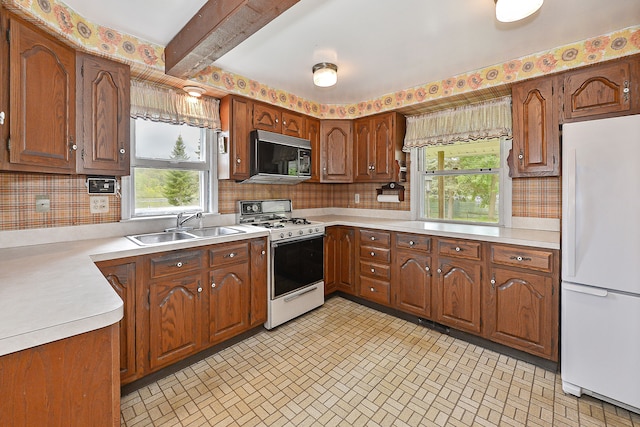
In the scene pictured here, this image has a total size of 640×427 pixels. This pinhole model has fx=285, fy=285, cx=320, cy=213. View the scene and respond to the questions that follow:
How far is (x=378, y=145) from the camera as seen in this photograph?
3326 mm

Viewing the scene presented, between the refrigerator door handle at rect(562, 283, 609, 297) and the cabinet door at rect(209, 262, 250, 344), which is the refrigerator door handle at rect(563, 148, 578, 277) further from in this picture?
the cabinet door at rect(209, 262, 250, 344)

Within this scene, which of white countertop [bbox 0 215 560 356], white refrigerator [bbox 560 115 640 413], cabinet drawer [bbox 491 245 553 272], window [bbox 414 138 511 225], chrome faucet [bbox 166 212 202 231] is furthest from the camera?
window [bbox 414 138 511 225]

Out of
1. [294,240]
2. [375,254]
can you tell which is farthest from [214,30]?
[375,254]

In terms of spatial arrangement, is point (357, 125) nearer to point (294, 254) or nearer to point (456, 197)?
point (456, 197)

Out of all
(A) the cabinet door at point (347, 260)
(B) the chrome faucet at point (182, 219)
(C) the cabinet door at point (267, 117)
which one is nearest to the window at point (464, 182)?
(A) the cabinet door at point (347, 260)

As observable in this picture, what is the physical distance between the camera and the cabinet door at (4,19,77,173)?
1.46m

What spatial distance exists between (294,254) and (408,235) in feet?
3.67

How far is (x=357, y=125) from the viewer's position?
348 cm

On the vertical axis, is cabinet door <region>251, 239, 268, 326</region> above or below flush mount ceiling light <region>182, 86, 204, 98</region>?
below

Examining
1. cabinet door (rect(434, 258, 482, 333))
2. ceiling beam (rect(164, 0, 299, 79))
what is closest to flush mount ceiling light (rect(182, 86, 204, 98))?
ceiling beam (rect(164, 0, 299, 79))

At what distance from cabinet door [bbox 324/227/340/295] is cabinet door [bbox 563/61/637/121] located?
230 cm

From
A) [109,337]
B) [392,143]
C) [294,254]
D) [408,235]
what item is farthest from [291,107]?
[109,337]

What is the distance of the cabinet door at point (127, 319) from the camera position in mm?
1756

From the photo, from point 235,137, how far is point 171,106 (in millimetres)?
568
